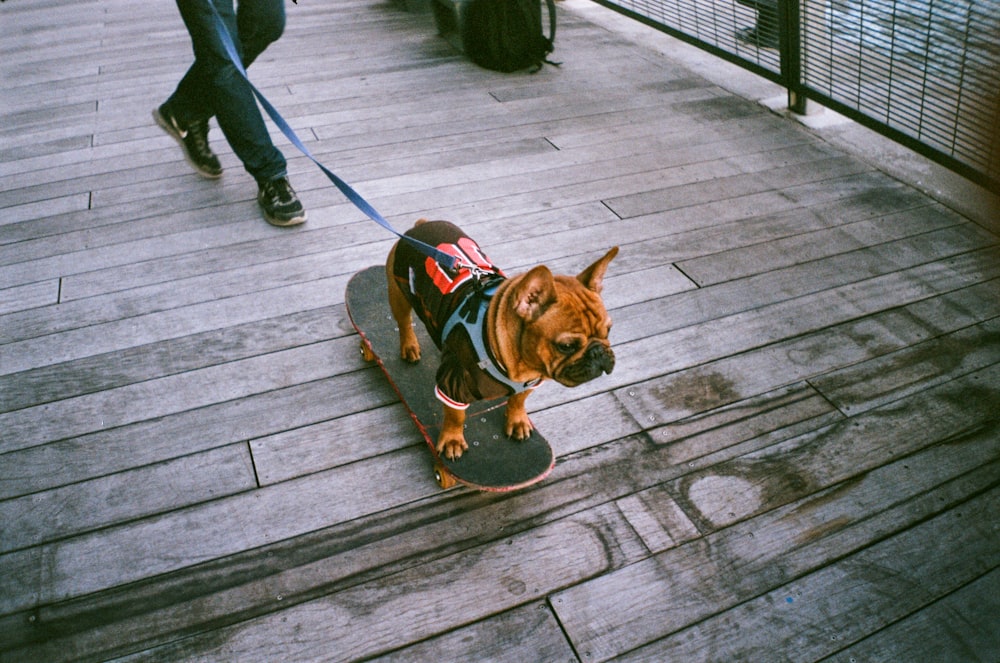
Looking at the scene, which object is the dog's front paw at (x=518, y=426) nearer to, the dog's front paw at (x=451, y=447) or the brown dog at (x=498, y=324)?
the brown dog at (x=498, y=324)

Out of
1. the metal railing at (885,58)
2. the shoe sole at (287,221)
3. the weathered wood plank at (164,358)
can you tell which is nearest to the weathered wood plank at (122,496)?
the weathered wood plank at (164,358)

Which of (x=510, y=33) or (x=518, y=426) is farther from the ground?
(x=510, y=33)

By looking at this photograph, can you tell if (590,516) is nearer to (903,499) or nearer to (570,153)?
(903,499)

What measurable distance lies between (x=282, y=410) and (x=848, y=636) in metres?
1.30

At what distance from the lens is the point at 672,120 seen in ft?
11.1

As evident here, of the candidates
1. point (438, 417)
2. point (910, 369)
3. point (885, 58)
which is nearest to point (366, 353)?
point (438, 417)

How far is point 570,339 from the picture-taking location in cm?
138

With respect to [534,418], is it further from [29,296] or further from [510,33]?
[510,33]

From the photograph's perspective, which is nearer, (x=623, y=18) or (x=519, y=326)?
(x=519, y=326)

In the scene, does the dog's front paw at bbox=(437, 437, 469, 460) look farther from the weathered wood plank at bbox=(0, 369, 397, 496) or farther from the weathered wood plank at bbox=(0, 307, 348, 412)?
the weathered wood plank at bbox=(0, 307, 348, 412)

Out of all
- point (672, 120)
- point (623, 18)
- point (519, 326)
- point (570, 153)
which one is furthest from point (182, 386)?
point (623, 18)

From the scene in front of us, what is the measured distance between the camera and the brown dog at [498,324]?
1.40 m

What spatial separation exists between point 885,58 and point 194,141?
257 cm

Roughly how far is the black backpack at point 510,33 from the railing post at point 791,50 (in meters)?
1.14
